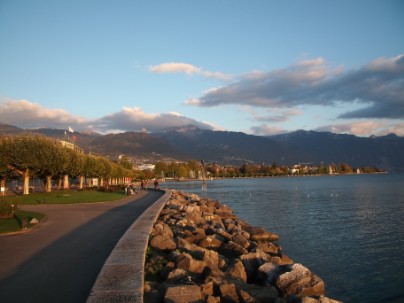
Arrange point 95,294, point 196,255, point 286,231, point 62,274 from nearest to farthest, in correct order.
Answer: point 95,294 < point 62,274 < point 196,255 < point 286,231

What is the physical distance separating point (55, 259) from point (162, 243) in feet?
12.0

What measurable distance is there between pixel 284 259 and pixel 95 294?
37.5 ft

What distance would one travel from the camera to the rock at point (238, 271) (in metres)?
12.4

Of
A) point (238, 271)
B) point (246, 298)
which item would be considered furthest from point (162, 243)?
point (246, 298)

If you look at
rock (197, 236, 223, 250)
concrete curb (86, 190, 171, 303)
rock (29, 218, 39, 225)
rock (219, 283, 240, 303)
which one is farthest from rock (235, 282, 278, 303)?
rock (29, 218, 39, 225)

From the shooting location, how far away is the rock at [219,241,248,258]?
16.2m

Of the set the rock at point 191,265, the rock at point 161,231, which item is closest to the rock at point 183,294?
the rock at point 191,265

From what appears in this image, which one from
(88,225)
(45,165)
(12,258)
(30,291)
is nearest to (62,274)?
(30,291)

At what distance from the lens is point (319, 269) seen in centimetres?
1847

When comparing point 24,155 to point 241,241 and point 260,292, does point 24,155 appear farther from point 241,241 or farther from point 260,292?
point 260,292

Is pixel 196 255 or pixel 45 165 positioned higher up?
pixel 45 165

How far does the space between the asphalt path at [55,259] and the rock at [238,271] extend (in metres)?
4.01

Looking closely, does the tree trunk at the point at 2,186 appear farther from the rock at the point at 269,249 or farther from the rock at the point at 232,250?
the rock at the point at 232,250

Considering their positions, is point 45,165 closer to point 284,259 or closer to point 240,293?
point 284,259
